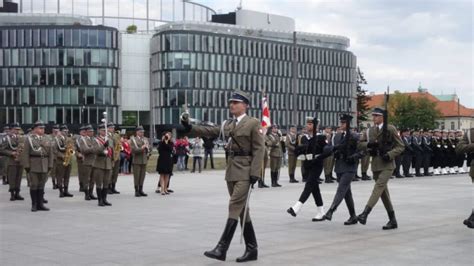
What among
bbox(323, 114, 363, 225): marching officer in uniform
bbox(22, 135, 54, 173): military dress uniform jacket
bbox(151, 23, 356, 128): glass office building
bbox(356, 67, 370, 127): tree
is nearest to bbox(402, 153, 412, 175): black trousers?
bbox(323, 114, 363, 225): marching officer in uniform

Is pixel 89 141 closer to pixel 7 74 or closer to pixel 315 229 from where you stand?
pixel 315 229

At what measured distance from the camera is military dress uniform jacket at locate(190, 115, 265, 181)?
29.0ft

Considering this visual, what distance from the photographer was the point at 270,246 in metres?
9.94

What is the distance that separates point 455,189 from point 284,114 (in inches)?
3536

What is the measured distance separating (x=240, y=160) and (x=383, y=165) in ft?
13.1

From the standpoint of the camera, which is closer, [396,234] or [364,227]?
[396,234]

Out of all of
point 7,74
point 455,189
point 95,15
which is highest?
point 95,15

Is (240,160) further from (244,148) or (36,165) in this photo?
(36,165)

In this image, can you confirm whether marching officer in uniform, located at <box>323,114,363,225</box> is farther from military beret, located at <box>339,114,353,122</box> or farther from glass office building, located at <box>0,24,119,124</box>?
glass office building, located at <box>0,24,119,124</box>

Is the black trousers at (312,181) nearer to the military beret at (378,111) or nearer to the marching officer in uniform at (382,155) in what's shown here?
the marching officer in uniform at (382,155)

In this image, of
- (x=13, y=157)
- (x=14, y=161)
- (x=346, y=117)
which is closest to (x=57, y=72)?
(x=14, y=161)

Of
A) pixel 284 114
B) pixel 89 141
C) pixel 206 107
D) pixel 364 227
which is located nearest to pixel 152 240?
pixel 364 227

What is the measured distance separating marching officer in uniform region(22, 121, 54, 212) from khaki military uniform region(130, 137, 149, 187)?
3898mm

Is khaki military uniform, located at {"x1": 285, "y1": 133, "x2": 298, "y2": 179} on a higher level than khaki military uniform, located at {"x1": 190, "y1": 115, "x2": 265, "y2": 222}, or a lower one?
lower
